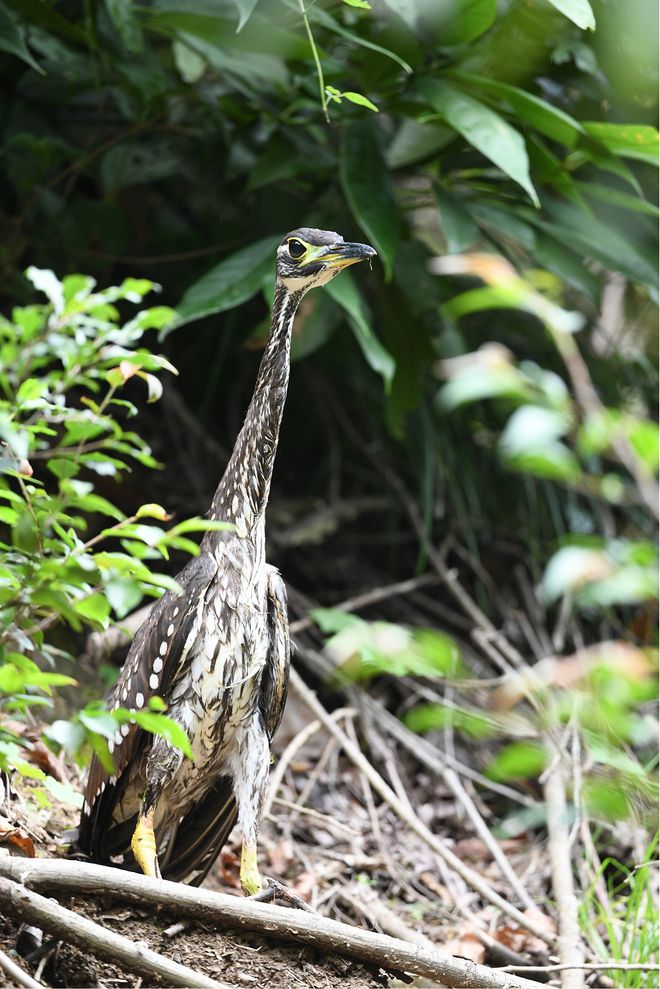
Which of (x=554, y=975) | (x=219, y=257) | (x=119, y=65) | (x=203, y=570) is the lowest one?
(x=554, y=975)

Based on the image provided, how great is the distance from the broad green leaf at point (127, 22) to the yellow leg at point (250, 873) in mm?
2965

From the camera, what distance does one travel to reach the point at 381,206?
14.6ft

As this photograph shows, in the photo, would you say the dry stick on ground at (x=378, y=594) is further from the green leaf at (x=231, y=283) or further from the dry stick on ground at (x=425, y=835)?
the green leaf at (x=231, y=283)

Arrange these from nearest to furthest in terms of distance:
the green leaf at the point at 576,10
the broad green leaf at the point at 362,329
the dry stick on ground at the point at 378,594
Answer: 1. the green leaf at the point at 576,10
2. the broad green leaf at the point at 362,329
3. the dry stick on ground at the point at 378,594

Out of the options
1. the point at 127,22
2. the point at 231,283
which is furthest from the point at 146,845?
the point at 127,22

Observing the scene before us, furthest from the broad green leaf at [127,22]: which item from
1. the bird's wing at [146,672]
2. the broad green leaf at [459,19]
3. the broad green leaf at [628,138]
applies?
the bird's wing at [146,672]

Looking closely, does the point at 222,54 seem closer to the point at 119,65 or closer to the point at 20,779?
the point at 119,65

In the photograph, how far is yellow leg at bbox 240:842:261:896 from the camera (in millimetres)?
3219

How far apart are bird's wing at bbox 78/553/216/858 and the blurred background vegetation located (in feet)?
1.03

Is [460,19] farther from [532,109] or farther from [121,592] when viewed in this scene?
[121,592]

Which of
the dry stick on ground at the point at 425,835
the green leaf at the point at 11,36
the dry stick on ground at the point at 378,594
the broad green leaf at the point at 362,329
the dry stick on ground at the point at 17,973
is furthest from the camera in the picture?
the dry stick on ground at the point at 378,594

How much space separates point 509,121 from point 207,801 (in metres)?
3.05

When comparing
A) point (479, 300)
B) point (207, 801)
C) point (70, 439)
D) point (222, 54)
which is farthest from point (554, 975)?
point (222, 54)

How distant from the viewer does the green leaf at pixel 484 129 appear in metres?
3.88
